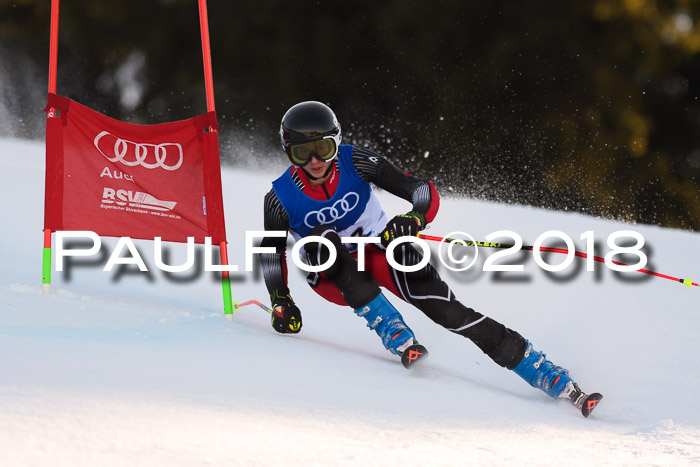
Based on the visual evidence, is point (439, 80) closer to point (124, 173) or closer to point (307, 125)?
point (124, 173)

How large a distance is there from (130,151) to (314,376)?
1315 millimetres

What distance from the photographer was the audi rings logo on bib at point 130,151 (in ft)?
9.83

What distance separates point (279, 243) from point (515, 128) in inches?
383

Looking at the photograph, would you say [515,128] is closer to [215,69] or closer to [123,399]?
[215,69]

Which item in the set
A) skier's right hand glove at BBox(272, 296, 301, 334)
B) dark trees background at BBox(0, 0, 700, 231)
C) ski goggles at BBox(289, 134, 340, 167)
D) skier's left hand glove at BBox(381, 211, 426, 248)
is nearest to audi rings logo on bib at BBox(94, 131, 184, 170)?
ski goggles at BBox(289, 134, 340, 167)

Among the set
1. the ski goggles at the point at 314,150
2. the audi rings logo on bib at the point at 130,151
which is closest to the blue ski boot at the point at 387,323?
the ski goggles at the point at 314,150

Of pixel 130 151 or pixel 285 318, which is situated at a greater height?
pixel 130 151

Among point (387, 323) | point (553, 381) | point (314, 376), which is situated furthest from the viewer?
point (387, 323)

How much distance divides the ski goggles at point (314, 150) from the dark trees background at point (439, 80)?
877 cm

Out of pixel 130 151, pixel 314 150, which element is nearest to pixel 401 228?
pixel 314 150

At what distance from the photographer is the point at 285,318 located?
2820mm

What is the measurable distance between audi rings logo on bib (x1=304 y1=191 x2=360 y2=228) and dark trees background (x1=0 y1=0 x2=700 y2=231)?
28.4 ft

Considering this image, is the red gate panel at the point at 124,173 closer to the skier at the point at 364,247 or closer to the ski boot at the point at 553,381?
the skier at the point at 364,247

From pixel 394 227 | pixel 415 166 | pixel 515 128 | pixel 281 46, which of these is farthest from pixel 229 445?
pixel 281 46
